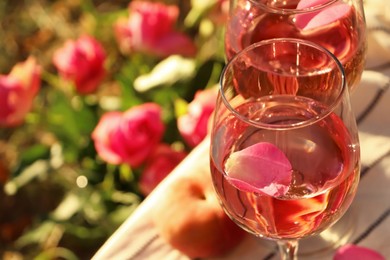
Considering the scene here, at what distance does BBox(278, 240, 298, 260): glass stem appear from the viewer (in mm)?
847

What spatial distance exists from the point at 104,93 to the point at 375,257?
116 centimetres

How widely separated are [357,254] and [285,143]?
0.66ft

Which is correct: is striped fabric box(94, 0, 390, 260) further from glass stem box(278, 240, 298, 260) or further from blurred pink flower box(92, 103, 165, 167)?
blurred pink flower box(92, 103, 165, 167)

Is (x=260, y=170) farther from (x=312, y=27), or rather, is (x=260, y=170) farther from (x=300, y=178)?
(x=312, y=27)

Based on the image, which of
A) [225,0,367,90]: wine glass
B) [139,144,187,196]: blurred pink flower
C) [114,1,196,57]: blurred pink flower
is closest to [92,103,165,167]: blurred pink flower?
[139,144,187,196]: blurred pink flower

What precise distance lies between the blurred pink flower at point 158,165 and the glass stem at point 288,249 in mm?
454

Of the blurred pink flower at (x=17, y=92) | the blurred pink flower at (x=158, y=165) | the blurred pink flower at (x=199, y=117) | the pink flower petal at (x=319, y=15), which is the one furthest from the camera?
the blurred pink flower at (x=17, y=92)

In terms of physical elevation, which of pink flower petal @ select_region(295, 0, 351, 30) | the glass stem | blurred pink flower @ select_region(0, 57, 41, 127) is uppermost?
pink flower petal @ select_region(295, 0, 351, 30)

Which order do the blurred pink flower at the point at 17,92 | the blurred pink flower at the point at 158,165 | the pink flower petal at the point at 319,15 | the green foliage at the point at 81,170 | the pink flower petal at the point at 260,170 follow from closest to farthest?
the pink flower petal at the point at 260,170, the pink flower petal at the point at 319,15, the blurred pink flower at the point at 158,165, the blurred pink flower at the point at 17,92, the green foliage at the point at 81,170

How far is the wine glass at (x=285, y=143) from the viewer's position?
0.75 metres

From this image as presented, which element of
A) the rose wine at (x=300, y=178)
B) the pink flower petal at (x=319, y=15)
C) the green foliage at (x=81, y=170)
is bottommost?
the green foliage at (x=81, y=170)

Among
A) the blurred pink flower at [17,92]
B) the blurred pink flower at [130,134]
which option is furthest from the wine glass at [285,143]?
the blurred pink flower at [17,92]

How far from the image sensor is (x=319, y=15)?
2.75 ft

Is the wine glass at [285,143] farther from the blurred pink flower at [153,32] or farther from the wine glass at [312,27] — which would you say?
the blurred pink flower at [153,32]
